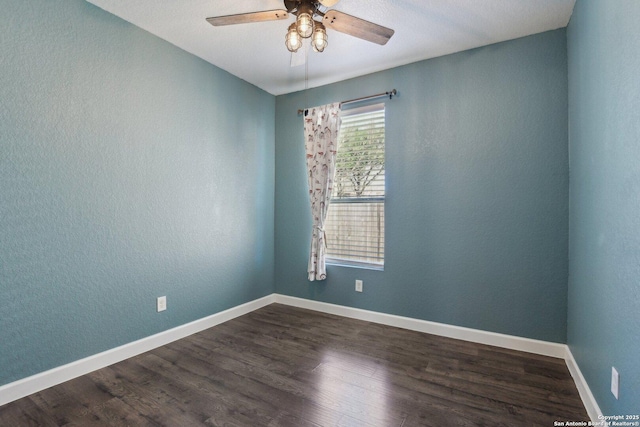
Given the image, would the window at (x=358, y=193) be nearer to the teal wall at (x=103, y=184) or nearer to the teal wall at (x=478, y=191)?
the teal wall at (x=478, y=191)

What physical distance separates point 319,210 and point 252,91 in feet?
5.28

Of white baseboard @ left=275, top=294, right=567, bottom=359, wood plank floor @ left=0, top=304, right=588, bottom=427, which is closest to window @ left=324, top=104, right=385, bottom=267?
white baseboard @ left=275, top=294, right=567, bottom=359

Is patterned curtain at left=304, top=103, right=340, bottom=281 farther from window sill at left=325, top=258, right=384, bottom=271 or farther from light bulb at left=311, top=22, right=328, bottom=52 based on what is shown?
light bulb at left=311, top=22, right=328, bottom=52

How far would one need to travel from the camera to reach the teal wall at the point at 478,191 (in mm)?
2434

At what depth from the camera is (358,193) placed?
3.38 metres

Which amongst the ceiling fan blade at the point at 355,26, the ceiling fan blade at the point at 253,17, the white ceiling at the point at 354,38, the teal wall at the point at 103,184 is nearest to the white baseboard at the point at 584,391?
the ceiling fan blade at the point at 355,26

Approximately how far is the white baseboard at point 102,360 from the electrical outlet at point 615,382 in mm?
2954

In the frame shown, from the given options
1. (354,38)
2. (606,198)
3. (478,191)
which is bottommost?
(606,198)

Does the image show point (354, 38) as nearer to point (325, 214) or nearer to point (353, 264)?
point (325, 214)

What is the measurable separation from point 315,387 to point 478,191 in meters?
2.08

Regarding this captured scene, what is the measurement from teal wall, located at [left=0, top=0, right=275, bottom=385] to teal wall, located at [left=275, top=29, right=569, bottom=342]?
1.58 meters

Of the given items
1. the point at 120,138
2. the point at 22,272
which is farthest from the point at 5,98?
the point at 22,272

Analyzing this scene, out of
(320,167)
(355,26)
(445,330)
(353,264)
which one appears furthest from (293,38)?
(445,330)

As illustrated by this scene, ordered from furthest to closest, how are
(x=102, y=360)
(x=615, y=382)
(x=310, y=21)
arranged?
1. (x=102, y=360)
2. (x=310, y=21)
3. (x=615, y=382)
